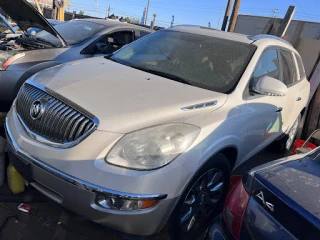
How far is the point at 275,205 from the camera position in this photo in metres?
1.44

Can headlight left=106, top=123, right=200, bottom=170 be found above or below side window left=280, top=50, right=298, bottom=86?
below

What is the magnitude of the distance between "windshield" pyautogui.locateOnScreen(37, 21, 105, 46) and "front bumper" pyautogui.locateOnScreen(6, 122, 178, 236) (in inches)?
134

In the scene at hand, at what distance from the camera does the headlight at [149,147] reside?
197 cm

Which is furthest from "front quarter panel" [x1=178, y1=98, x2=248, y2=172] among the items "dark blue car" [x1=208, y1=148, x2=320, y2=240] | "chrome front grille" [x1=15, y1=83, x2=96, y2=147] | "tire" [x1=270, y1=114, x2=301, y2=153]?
"tire" [x1=270, y1=114, x2=301, y2=153]

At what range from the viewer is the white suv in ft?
6.47

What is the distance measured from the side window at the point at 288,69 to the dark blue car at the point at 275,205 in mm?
2181

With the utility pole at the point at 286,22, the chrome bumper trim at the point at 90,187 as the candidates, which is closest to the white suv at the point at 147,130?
the chrome bumper trim at the point at 90,187

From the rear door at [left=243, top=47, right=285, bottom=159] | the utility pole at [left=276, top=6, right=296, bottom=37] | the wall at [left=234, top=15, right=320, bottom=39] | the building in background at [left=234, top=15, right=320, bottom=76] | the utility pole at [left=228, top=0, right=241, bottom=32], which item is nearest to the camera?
the rear door at [left=243, top=47, right=285, bottom=159]

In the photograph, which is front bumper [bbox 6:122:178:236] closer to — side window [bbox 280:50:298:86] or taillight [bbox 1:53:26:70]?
taillight [bbox 1:53:26:70]

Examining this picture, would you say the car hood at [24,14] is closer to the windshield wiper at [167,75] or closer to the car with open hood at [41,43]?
the car with open hood at [41,43]

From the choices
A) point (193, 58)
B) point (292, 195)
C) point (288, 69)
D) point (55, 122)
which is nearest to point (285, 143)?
point (288, 69)

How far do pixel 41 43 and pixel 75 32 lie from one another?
111cm

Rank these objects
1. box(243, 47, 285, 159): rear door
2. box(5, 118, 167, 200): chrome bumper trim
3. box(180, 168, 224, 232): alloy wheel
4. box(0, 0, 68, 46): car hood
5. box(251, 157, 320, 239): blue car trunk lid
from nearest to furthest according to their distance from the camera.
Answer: box(251, 157, 320, 239): blue car trunk lid < box(5, 118, 167, 200): chrome bumper trim < box(180, 168, 224, 232): alloy wheel < box(243, 47, 285, 159): rear door < box(0, 0, 68, 46): car hood

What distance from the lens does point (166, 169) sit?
198cm
